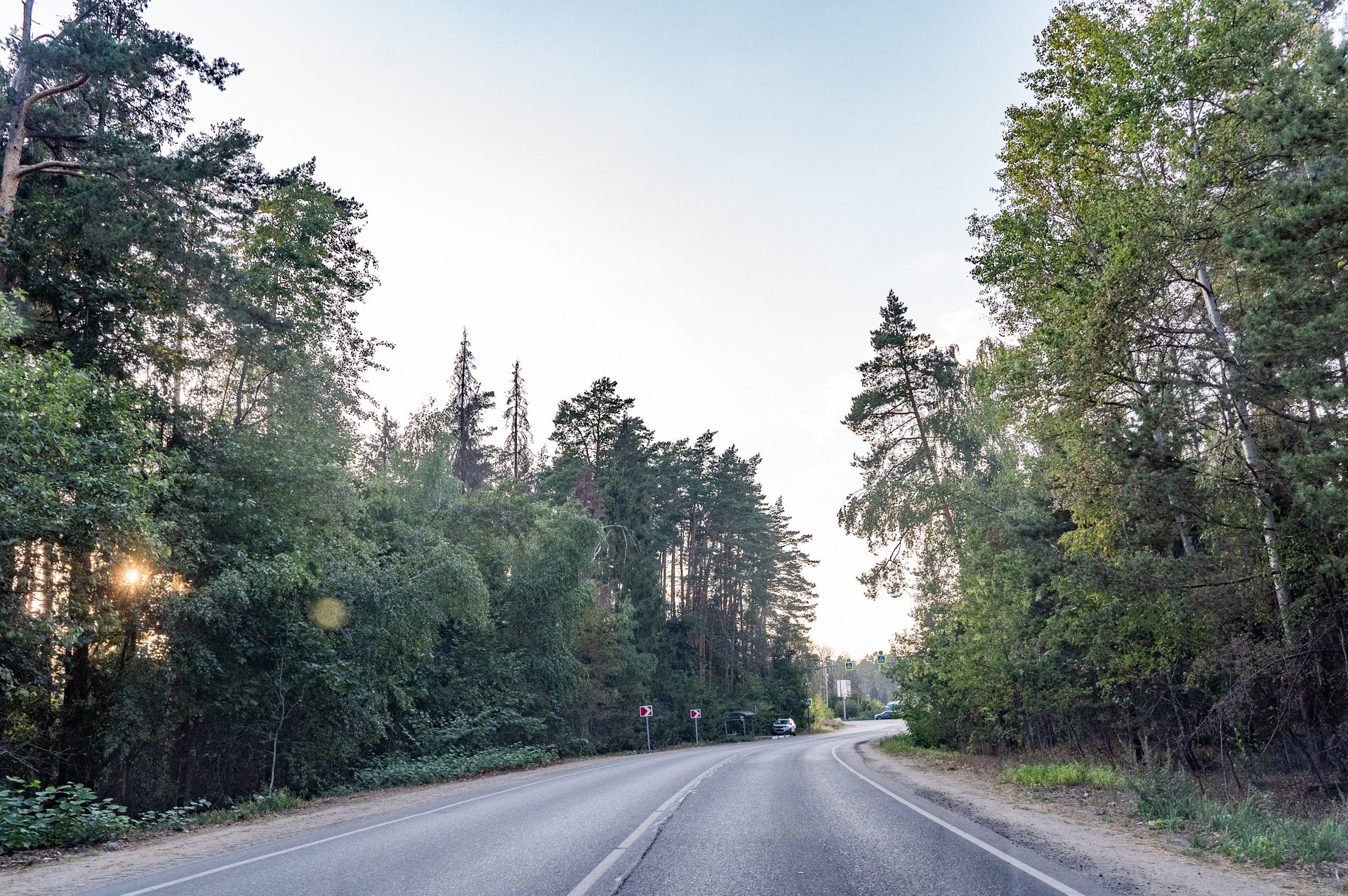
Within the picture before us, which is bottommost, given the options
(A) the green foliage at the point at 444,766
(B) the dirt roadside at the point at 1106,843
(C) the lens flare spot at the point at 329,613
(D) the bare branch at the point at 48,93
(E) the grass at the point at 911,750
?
(E) the grass at the point at 911,750

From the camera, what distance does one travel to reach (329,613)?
17141 mm

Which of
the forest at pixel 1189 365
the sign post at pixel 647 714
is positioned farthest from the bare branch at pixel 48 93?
the sign post at pixel 647 714

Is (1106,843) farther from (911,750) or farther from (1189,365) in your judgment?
(911,750)

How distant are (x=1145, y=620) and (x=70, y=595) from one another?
1756 centimetres

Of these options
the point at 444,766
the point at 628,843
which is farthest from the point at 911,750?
the point at 628,843

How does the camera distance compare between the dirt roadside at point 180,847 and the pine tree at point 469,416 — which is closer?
the dirt roadside at point 180,847

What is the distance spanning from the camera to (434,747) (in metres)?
23.6

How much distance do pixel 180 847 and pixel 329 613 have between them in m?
7.42

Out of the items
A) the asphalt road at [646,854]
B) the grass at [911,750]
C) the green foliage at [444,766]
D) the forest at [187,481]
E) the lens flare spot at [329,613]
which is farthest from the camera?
the grass at [911,750]

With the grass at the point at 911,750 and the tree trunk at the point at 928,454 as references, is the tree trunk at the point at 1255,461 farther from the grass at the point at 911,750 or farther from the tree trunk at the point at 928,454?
the grass at the point at 911,750

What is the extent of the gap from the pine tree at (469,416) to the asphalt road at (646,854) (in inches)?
1310

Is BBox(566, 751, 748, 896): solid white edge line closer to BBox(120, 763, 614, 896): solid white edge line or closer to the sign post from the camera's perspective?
BBox(120, 763, 614, 896): solid white edge line

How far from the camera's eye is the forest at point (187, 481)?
12.1 meters

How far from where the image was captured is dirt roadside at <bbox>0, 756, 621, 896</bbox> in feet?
25.2
